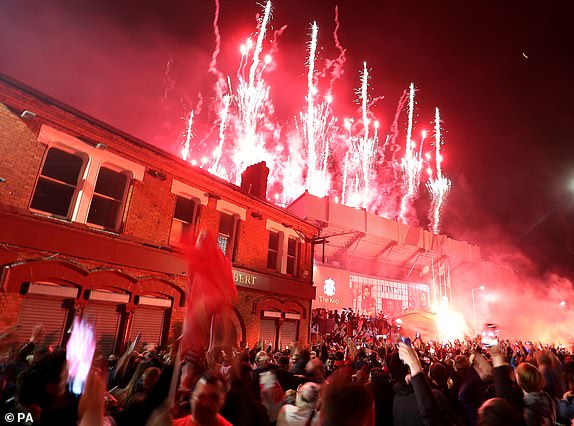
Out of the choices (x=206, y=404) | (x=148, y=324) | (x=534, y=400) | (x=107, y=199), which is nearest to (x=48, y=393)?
(x=206, y=404)

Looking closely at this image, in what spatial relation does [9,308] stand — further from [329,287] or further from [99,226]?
[329,287]

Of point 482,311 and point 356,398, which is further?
point 482,311

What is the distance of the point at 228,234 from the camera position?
15.6 meters

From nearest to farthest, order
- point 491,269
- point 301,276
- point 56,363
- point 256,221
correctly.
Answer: point 56,363 < point 256,221 < point 301,276 < point 491,269

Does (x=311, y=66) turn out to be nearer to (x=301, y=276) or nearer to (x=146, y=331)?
(x=301, y=276)

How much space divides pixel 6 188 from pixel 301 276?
45.1ft

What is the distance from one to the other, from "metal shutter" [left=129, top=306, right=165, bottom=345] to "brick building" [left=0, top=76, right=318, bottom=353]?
0.04m

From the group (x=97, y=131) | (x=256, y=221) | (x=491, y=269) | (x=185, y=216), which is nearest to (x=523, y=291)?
(x=491, y=269)

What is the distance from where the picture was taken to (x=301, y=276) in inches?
755

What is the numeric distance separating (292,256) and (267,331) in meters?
4.35

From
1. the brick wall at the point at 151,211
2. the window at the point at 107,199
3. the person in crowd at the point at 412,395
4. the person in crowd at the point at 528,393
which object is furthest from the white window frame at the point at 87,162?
the person in crowd at the point at 528,393

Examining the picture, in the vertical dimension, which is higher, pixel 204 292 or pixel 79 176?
pixel 79 176

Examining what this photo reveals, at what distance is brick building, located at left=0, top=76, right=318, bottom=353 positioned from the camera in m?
9.49

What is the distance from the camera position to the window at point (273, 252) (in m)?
17.7
